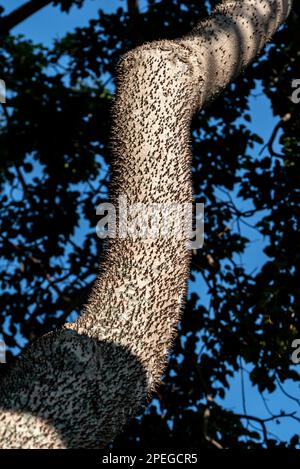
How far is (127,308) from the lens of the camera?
1.74m

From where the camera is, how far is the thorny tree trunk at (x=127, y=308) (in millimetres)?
1585

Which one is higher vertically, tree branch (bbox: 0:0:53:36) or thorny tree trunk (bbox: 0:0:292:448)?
tree branch (bbox: 0:0:53:36)

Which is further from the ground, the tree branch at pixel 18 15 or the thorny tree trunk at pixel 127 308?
the tree branch at pixel 18 15

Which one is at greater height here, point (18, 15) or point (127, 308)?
point (18, 15)

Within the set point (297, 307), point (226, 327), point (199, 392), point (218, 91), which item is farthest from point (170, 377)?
point (218, 91)

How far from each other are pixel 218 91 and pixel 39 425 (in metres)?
1.49

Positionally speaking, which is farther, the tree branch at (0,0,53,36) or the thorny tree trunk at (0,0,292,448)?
the tree branch at (0,0,53,36)

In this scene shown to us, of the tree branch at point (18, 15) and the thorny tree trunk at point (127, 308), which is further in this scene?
the tree branch at point (18, 15)

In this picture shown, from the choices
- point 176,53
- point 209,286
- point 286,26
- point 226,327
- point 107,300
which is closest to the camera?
point 107,300

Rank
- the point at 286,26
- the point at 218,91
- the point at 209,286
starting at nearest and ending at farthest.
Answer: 1. the point at 218,91
2. the point at 209,286
3. the point at 286,26

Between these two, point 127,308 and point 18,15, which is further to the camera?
A: point 18,15

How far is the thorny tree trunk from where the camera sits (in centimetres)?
158

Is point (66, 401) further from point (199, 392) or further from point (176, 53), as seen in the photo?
point (199, 392)
